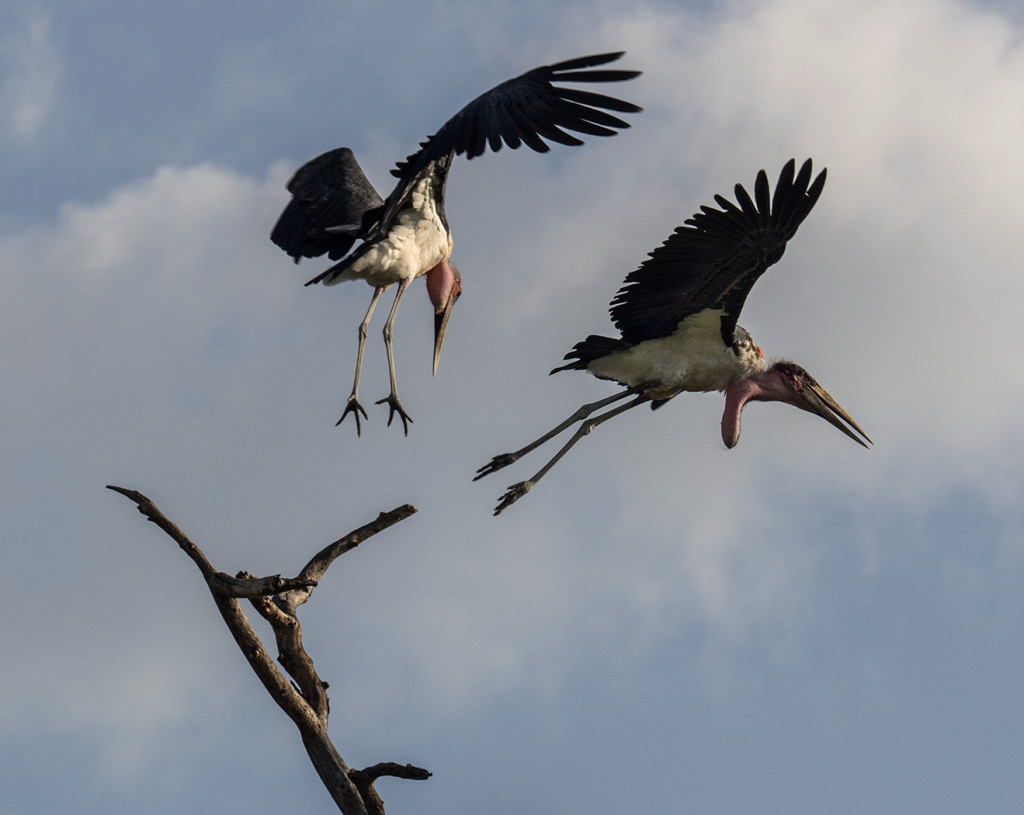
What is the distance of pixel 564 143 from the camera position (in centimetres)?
1023

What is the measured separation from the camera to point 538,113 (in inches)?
409

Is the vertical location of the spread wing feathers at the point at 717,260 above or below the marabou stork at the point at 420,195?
below

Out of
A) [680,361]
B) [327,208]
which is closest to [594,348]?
[680,361]

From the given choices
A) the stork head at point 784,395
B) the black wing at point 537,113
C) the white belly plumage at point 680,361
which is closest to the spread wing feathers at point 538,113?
the black wing at point 537,113

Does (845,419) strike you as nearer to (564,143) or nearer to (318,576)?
(564,143)

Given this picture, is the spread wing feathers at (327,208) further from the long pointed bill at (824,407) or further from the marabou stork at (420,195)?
the long pointed bill at (824,407)

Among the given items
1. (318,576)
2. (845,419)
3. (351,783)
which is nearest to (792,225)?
(845,419)

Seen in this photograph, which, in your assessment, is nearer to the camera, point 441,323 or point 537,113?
point 537,113

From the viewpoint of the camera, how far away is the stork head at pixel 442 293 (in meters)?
13.9

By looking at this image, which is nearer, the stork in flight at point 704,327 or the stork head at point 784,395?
the stork in flight at point 704,327

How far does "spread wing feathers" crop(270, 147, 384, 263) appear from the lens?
12.3 metres

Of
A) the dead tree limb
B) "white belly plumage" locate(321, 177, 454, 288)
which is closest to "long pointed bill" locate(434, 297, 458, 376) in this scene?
"white belly plumage" locate(321, 177, 454, 288)

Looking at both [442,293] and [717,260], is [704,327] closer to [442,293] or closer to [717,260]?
[717,260]

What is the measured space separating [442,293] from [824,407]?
348cm
